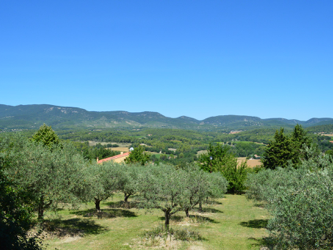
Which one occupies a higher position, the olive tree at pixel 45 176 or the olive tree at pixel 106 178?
the olive tree at pixel 45 176

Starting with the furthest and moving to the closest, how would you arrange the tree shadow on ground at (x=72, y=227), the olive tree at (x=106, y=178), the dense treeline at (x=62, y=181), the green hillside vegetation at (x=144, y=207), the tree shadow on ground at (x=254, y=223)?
the olive tree at (x=106, y=178) < the tree shadow on ground at (x=254, y=223) < the tree shadow on ground at (x=72, y=227) < the dense treeline at (x=62, y=181) < the green hillside vegetation at (x=144, y=207)

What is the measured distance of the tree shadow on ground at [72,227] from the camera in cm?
2019

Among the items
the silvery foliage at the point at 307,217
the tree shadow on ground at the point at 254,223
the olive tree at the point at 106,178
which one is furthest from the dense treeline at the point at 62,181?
the silvery foliage at the point at 307,217

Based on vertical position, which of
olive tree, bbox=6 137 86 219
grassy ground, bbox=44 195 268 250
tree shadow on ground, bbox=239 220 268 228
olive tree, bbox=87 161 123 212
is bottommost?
tree shadow on ground, bbox=239 220 268 228

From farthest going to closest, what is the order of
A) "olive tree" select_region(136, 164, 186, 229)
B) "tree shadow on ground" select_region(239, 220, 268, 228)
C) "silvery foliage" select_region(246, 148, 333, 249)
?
"tree shadow on ground" select_region(239, 220, 268, 228), "olive tree" select_region(136, 164, 186, 229), "silvery foliage" select_region(246, 148, 333, 249)

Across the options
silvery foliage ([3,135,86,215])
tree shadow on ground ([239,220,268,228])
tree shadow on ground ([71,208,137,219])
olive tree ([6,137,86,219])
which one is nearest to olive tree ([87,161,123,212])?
tree shadow on ground ([71,208,137,219])

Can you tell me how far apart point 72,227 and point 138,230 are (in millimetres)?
6679

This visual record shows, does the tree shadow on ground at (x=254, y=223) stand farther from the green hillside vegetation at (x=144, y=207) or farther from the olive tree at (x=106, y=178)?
the olive tree at (x=106, y=178)

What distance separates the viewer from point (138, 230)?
22.9m

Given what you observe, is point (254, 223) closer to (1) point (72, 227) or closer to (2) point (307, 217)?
(2) point (307, 217)

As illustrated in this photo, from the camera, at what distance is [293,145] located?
167 feet

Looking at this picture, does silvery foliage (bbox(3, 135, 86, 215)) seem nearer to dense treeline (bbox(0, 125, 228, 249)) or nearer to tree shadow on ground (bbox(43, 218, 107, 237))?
dense treeline (bbox(0, 125, 228, 249))

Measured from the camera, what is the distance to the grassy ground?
18.6 m

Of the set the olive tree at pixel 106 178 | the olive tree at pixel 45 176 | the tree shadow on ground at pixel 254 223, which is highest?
the olive tree at pixel 45 176
